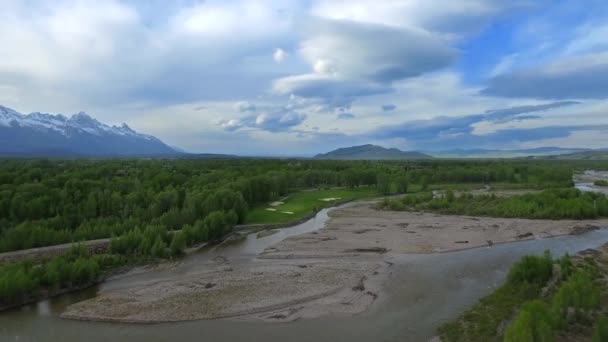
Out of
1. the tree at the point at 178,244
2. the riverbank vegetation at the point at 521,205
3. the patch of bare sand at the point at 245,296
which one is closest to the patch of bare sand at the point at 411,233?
the riverbank vegetation at the point at 521,205

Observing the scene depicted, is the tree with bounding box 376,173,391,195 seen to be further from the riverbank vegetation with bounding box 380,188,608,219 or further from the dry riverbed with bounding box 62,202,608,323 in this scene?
the dry riverbed with bounding box 62,202,608,323

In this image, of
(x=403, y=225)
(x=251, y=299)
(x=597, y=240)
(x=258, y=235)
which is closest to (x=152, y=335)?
(x=251, y=299)

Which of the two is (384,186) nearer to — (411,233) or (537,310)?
(411,233)

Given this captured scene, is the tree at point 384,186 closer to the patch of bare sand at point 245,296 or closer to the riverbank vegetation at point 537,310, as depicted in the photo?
the patch of bare sand at point 245,296

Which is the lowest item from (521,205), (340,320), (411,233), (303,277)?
(340,320)

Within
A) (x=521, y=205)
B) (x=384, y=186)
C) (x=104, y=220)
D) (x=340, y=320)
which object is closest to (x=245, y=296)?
(x=340, y=320)

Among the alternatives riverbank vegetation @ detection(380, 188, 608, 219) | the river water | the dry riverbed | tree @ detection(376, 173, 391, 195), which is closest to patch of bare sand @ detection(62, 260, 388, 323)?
the dry riverbed

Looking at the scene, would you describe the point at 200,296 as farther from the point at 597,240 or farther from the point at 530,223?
the point at 530,223
